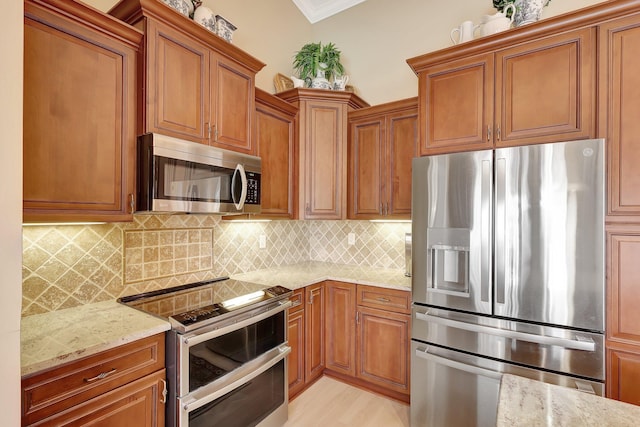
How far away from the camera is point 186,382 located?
1.46m

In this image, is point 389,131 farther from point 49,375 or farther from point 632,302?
point 49,375

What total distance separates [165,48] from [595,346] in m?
2.78

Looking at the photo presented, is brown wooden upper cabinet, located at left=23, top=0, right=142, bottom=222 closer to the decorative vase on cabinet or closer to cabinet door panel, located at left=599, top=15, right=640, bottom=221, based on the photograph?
the decorative vase on cabinet

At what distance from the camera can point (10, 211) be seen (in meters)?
0.69

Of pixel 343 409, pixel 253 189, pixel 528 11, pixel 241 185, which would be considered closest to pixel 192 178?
pixel 241 185

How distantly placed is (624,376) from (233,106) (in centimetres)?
270

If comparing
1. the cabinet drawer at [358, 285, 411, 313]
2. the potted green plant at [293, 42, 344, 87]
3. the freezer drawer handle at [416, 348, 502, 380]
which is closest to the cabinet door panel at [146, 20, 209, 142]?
the potted green plant at [293, 42, 344, 87]

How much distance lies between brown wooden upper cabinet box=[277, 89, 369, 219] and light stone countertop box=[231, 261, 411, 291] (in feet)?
1.68

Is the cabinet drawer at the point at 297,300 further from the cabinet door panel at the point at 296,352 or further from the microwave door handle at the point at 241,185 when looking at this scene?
the microwave door handle at the point at 241,185

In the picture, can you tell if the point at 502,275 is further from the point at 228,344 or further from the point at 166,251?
the point at 166,251

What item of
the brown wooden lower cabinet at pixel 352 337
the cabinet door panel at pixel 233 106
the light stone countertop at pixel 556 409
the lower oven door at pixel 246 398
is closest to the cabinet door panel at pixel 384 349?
the brown wooden lower cabinet at pixel 352 337

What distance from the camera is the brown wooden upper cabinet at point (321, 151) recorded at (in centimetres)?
271

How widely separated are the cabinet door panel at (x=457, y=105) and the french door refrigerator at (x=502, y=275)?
15 cm

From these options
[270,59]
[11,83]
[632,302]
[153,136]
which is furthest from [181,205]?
[632,302]
